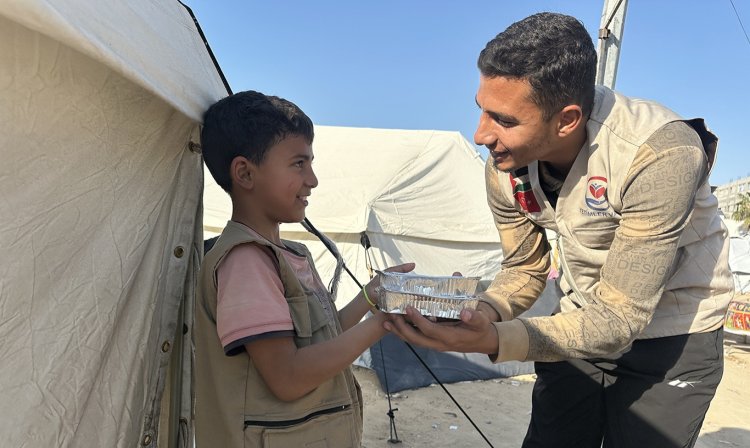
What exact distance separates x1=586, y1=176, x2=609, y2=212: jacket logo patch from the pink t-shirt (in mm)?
1058

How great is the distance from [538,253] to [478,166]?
4.98 meters

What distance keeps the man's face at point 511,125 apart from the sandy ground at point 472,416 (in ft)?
10.6

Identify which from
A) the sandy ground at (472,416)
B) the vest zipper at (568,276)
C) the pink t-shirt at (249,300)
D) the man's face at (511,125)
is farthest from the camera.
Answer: the sandy ground at (472,416)

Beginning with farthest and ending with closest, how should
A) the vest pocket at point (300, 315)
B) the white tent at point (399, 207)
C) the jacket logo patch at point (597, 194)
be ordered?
the white tent at point (399, 207)
the jacket logo patch at point (597, 194)
the vest pocket at point (300, 315)

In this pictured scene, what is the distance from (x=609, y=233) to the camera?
186 cm

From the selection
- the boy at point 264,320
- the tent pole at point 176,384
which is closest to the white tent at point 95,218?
the tent pole at point 176,384

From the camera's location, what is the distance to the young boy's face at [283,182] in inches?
69.1

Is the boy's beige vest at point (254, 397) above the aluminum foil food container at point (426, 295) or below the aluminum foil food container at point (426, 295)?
below

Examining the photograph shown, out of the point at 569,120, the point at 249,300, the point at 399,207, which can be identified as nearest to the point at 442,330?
the point at 249,300

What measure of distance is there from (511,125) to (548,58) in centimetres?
22

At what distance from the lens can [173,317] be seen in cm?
168

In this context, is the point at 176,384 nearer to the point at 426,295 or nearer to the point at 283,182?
the point at 283,182

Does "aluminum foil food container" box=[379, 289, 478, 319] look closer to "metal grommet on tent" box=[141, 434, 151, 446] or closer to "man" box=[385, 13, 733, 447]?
"man" box=[385, 13, 733, 447]

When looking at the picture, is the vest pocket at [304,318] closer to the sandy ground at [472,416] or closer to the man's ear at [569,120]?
the man's ear at [569,120]
